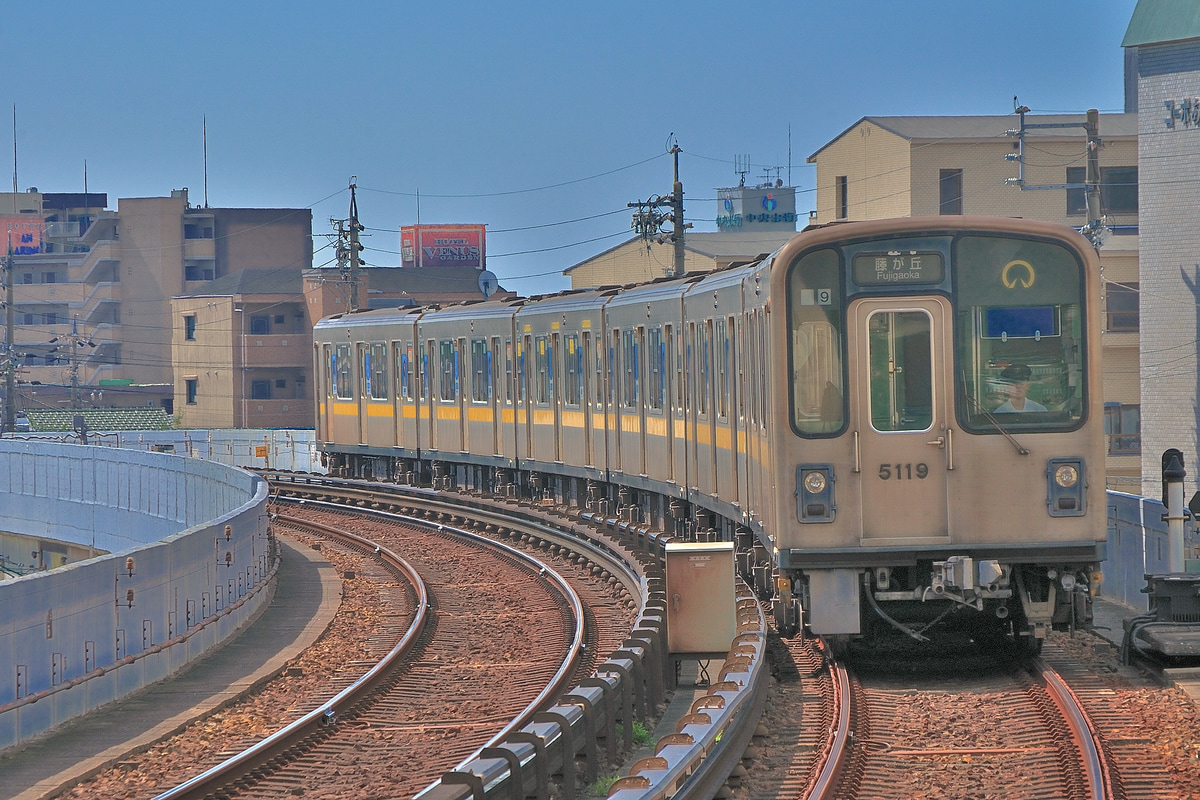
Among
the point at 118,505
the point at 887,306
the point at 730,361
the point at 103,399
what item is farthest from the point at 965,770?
the point at 103,399

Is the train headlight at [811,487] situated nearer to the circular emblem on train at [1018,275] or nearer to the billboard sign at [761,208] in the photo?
the circular emblem on train at [1018,275]

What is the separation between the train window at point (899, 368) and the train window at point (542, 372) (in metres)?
13.5

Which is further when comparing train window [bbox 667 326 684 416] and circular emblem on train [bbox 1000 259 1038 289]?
train window [bbox 667 326 684 416]

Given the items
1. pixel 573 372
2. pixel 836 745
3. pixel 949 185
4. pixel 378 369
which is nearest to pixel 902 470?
pixel 836 745

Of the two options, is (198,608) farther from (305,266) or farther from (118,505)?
(305,266)

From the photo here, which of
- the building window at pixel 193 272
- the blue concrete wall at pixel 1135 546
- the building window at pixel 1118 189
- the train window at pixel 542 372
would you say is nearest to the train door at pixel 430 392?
the train window at pixel 542 372

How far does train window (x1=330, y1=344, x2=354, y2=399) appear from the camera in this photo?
33625mm

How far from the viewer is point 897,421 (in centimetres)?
1142

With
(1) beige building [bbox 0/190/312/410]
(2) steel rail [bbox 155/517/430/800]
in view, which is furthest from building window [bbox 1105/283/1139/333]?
(1) beige building [bbox 0/190/312/410]

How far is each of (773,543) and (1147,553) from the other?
441cm

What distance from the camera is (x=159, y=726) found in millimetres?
11008

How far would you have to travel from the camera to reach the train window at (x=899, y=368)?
1140cm

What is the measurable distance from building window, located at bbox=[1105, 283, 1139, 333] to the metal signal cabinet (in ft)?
113

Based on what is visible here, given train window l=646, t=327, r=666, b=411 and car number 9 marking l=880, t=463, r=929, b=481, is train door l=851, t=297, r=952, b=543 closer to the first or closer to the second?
car number 9 marking l=880, t=463, r=929, b=481
